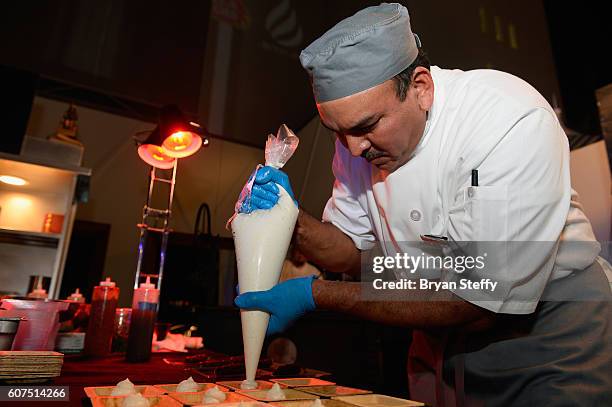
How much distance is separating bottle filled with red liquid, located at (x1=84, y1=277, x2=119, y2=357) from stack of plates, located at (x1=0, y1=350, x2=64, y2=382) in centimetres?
52

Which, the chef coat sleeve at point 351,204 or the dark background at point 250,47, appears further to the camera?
the dark background at point 250,47

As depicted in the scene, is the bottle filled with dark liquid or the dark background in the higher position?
the dark background

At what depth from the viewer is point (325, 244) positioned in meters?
1.37

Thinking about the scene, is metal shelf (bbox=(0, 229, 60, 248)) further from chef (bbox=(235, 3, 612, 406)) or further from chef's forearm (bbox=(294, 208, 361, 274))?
chef (bbox=(235, 3, 612, 406))

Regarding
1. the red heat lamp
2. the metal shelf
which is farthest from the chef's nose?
the metal shelf

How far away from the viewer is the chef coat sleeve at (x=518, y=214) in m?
0.91

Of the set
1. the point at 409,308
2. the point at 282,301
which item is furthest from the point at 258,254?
the point at 409,308

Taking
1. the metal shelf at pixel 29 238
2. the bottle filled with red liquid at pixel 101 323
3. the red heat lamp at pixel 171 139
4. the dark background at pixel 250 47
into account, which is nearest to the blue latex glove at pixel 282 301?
the bottle filled with red liquid at pixel 101 323

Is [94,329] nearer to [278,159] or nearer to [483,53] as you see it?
[278,159]

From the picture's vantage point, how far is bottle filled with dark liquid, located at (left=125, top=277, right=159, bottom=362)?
1.33 metres

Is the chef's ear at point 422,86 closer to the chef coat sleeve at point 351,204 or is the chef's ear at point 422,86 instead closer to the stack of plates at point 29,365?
the chef coat sleeve at point 351,204

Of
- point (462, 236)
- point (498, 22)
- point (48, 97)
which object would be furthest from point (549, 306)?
point (48, 97)

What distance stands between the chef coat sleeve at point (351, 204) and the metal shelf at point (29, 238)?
2725mm

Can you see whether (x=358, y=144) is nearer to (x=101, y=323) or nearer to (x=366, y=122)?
(x=366, y=122)
